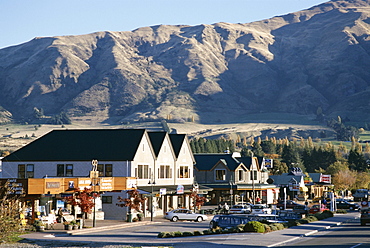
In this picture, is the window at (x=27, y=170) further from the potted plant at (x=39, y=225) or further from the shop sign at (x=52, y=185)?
the potted plant at (x=39, y=225)

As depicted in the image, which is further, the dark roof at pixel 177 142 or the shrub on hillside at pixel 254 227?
the dark roof at pixel 177 142

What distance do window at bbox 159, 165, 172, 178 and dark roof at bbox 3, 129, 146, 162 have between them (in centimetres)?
834

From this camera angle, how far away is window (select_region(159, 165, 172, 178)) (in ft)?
290

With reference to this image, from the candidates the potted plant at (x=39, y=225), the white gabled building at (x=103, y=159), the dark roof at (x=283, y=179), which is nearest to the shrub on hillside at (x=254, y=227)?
the potted plant at (x=39, y=225)

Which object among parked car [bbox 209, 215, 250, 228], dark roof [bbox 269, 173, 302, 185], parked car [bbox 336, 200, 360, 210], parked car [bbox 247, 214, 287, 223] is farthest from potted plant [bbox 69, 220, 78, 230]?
dark roof [bbox 269, 173, 302, 185]

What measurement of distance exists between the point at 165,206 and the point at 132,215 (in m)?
15.8

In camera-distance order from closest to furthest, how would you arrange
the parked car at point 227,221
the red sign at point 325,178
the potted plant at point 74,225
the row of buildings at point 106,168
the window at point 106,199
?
the potted plant at point 74,225 < the parked car at point 227,221 < the row of buildings at point 106,168 < the window at point 106,199 < the red sign at point 325,178

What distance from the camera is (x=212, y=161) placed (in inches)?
4525

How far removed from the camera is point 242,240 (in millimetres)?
48062

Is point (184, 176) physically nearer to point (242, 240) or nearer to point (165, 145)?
point (165, 145)

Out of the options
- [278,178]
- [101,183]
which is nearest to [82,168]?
[101,183]

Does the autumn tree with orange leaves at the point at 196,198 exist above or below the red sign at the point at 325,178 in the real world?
below

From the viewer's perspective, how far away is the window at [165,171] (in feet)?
290

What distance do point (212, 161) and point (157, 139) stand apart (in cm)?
2754
